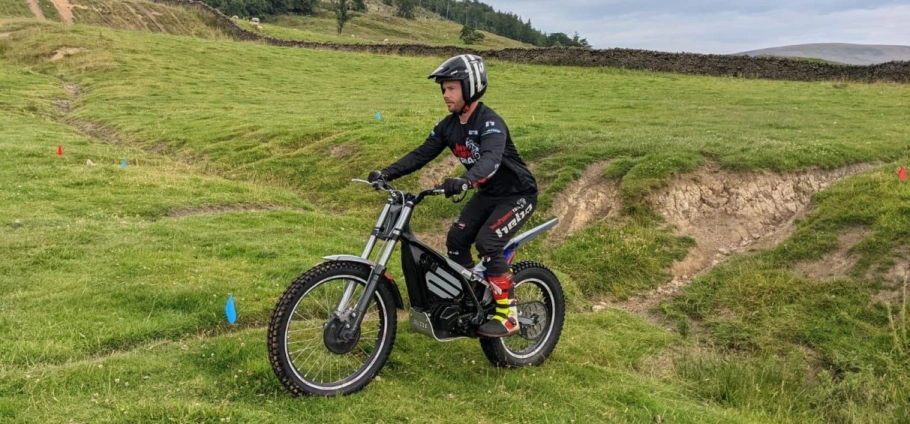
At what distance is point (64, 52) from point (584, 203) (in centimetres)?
4537

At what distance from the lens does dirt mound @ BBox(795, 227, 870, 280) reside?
9.52m

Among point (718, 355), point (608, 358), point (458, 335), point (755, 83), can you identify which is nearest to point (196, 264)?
point (458, 335)

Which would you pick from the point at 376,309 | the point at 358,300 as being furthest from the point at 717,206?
the point at 358,300

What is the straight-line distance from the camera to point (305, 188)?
52.4 feet

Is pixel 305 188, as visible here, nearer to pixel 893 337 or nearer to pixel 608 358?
pixel 608 358

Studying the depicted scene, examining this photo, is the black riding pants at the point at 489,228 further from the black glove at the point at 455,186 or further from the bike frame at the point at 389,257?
the black glove at the point at 455,186

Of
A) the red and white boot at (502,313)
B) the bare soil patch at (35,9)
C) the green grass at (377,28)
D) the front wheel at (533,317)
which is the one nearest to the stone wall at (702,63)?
A: the front wheel at (533,317)

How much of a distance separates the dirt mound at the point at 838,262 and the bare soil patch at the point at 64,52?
4855 centimetres

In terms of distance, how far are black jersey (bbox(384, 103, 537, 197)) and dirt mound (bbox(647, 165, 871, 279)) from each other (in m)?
5.96

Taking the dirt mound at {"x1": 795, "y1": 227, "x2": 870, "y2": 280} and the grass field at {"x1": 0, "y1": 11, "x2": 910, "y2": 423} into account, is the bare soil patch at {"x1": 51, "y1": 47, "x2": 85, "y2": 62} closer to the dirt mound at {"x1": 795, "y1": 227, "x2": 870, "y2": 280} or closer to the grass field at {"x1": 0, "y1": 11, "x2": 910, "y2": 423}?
the grass field at {"x1": 0, "y1": 11, "x2": 910, "y2": 423}

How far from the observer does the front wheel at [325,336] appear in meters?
4.84

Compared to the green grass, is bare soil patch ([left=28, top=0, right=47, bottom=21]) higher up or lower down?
lower down

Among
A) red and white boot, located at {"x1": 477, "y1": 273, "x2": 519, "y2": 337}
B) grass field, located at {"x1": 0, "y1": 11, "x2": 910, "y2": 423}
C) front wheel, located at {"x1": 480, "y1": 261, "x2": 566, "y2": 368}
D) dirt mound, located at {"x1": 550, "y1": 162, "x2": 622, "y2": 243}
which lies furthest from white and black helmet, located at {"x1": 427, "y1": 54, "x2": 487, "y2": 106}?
dirt mound, located at {"x1": 550, "y1": 162, "x2": 622, "y2": 243}

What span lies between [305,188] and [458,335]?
35.7 feet
